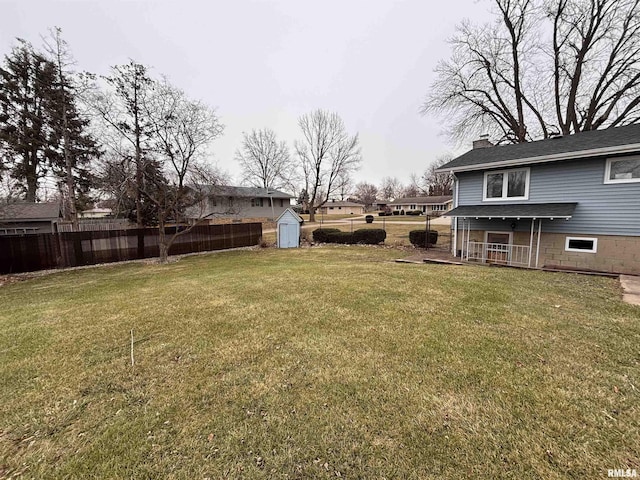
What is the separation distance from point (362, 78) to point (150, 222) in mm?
16896

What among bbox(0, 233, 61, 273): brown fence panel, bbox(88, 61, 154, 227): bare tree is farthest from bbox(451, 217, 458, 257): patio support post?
bbox(0, 233, 61, 273): brown fence panel

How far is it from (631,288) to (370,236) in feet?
34.1

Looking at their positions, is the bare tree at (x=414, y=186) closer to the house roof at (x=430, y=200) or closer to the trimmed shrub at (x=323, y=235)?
the house roof at (x=430, y=200)

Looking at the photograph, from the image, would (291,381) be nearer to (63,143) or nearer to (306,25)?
(306,25)

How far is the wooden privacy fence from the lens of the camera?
9984mm

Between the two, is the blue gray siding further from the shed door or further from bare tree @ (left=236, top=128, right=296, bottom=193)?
bare tree @ (left=236, top=128, right=296, bottom=193)

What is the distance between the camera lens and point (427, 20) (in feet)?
43.1

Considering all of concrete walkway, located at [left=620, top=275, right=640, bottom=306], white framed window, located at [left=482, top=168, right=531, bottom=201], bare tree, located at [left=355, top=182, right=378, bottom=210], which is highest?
bare tree, located at [left=355, top=182, right=378, bottom=210]

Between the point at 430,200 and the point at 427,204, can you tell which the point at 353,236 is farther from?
the point at 430,200

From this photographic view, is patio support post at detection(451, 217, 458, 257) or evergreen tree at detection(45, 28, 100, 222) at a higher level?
evergreen tree at detection(45, 28, 100, 222)

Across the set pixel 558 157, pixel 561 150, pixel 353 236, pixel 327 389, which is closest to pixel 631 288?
pixel 558 157

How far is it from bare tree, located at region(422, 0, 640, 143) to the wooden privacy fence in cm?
1765

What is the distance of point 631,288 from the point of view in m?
5.91

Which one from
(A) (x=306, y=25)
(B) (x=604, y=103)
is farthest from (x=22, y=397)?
(B) (x=604, y=103)
